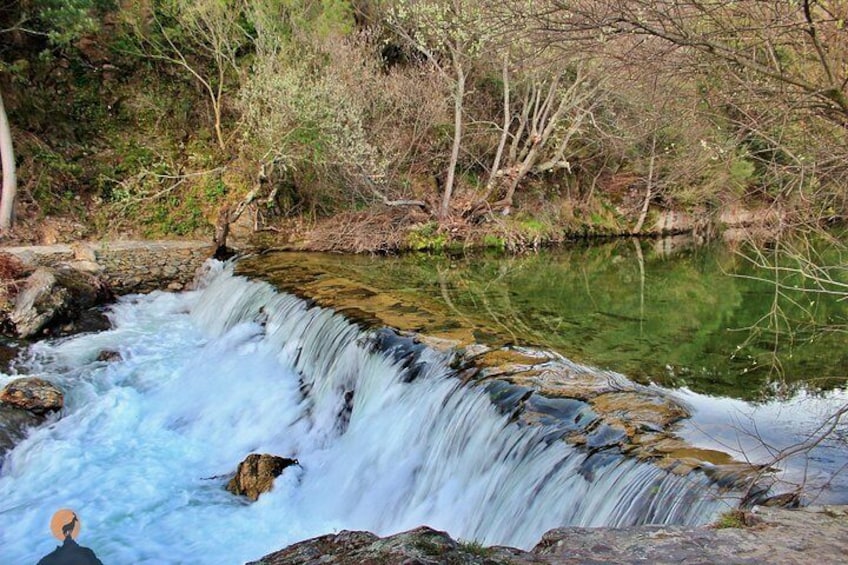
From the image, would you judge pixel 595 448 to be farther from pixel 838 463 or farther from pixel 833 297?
pixel 833 297

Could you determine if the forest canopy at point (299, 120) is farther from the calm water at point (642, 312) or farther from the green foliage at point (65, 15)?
the calm water at point (642, 312)

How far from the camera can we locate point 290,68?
1534 cm

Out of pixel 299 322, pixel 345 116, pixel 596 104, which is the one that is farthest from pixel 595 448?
pixel 596 104

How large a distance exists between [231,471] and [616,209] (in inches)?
737

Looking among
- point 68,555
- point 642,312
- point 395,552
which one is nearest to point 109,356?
point 68,555

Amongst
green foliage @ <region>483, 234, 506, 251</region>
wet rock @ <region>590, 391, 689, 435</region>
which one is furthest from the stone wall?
wet rock @ <region>590, 391, 689, 435</region>

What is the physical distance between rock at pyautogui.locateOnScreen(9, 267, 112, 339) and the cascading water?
2.05 feet

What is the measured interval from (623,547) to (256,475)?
16.4ft

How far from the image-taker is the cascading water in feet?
17.9

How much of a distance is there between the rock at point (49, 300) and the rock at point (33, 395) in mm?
2329

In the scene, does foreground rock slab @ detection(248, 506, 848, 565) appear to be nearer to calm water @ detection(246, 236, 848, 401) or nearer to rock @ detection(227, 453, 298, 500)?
calm water @ detection(246, 236, 848, 401)

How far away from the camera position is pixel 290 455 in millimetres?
8117

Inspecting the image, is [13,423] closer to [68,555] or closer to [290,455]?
[290,455]

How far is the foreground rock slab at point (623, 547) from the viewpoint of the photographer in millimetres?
3318
